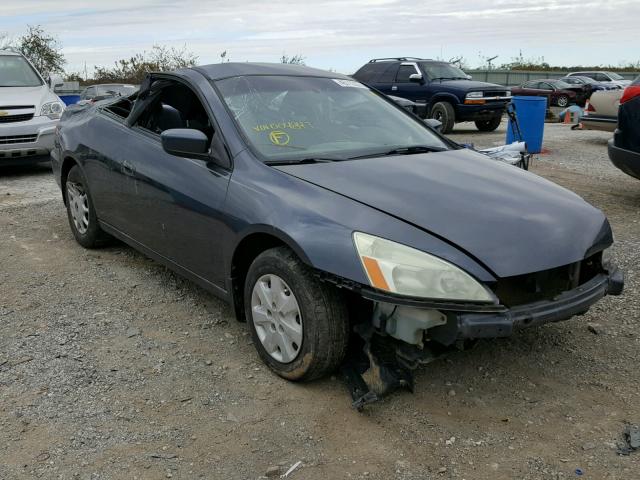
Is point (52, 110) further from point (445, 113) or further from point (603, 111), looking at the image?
point (445, 113)

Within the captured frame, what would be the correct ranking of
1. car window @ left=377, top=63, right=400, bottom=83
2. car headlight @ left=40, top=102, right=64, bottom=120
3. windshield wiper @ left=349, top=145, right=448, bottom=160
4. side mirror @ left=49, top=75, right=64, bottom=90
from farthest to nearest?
car window @ left=377, top=63, right=400, bottom=83 < side mirror @ left=49, top=75, right=64, bottom=90 < car headlight @ left=40, top=102, right=64, bottom=120 < windshield wiper @ left=349, top=145, right=448, bottom=160

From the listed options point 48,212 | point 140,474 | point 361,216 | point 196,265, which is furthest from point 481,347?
point 48,212

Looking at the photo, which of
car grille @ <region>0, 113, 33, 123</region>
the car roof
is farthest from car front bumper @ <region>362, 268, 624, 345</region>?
car grille @ <region>0, 113, 33, 123</region>

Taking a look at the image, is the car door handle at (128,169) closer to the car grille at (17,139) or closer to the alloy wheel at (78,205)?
the alloy wheel at (78,205)

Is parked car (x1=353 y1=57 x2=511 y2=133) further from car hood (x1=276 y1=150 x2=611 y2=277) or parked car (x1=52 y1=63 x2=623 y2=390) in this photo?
car hood (x1=276 y1=150 x2=611 y2=277)

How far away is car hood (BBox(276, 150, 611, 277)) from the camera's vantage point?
2.79 metres

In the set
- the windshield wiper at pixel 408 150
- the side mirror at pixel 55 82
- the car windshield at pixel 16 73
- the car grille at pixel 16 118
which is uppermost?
the car windshield at pixel 16 73

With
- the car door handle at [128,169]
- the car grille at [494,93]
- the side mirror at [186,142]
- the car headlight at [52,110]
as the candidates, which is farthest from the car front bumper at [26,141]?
the car grille at [494,93]

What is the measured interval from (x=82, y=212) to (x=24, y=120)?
471 cm

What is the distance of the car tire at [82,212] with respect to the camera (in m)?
5.19

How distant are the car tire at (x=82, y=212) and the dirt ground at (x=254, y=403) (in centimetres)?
83

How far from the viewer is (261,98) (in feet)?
12.8

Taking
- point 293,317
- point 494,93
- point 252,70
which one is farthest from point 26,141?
point 494,93

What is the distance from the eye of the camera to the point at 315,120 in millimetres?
3889
